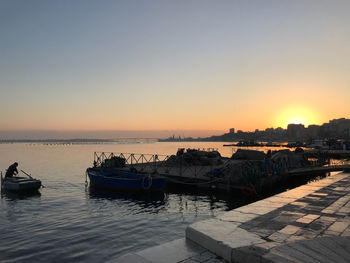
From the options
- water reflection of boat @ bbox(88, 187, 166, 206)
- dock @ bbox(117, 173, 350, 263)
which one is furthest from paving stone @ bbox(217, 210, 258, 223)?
water reflection of boat @ bbox(88, 187, 166, 206)

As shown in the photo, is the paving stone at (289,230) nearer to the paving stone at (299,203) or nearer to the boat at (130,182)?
the paving stone at (299,203)

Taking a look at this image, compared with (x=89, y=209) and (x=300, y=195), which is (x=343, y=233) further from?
(x=89, y=209)

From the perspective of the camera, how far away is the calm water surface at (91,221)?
1222cm

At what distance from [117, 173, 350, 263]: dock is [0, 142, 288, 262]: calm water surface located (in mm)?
5848

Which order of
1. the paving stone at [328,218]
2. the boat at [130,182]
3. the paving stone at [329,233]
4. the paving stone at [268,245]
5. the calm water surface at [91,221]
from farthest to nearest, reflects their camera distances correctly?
the boat at [130,182] < the calm water surface at [91,221] < the paving stone at [328,218] < the paving stone at [329,233] < the paving stone at [268,245]

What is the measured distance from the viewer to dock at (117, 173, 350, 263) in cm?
562

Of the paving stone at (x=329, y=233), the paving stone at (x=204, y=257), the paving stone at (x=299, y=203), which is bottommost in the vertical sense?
the paving stone at (x=299, y=203)

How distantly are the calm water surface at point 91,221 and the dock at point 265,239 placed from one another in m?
5.85

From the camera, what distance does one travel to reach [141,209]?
20.8 m

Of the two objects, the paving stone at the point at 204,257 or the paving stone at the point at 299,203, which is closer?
the paving stone at the point at 204,257

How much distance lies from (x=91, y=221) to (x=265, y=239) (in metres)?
13.3

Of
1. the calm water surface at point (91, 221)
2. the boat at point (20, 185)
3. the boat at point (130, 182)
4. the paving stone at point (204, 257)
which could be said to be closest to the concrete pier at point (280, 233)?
the paving stone at point (204, 257)

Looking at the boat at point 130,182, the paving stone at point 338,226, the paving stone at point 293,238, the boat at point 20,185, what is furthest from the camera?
the boat at point 130,182

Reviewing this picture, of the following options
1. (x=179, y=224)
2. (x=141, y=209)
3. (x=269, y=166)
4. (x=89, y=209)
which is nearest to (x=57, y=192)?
(x=89, y=209)
